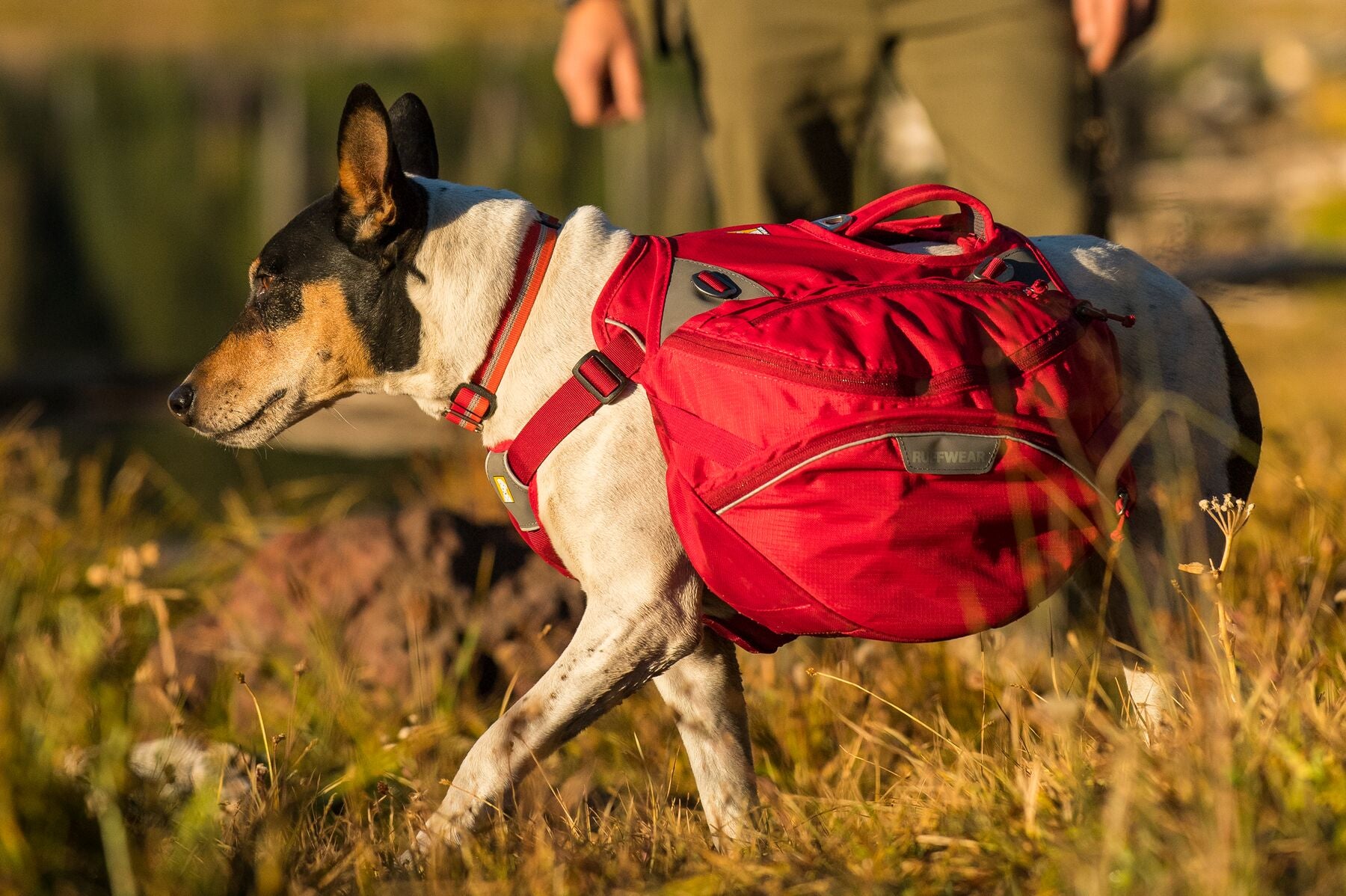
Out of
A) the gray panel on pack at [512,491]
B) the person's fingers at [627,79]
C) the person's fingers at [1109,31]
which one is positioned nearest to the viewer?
the gray panel on pack at [512,491]

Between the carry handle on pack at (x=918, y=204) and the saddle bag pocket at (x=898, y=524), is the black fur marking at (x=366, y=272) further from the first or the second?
the carry handle on pack at (x=918, y=204)

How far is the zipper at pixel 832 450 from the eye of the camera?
94.7 inches

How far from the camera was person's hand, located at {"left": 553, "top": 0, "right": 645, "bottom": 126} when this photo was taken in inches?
140

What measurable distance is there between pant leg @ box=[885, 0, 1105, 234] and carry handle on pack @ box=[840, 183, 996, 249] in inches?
30.3

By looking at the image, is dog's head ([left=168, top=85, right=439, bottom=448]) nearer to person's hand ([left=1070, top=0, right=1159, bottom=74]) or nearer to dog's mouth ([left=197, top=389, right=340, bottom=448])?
dog's mouth ([left=197, top=389, right=340, bottom=448])

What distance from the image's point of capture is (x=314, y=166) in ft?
69.7

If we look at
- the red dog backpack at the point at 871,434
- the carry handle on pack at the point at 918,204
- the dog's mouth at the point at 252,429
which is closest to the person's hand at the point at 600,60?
the carry handle on pack at the point at 918,204

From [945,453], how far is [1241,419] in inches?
36.4

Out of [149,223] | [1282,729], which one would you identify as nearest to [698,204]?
[149,223]

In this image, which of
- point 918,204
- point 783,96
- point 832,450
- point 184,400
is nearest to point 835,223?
point 918,204

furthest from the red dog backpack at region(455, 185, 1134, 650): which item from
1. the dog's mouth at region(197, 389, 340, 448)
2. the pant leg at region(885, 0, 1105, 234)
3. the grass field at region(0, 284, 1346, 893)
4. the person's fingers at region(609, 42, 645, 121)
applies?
the person's fingers at region(609, 42, 645, 121)

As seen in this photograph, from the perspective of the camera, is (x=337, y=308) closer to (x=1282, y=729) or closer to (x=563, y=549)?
(x=563, y=549)

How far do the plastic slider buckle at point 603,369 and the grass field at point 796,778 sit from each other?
69 centimetres

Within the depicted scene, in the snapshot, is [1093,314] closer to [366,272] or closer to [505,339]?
[505,339]
